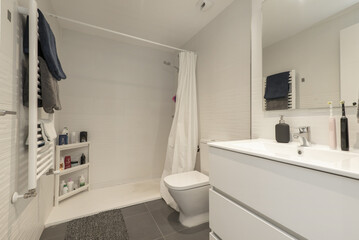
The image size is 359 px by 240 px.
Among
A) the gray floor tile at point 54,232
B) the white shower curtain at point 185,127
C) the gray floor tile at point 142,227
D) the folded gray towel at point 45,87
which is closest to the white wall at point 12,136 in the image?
the folded gray towel at point 45,87

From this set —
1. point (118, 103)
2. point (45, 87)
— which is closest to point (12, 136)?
point (45, 87)

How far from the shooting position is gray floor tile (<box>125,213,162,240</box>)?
137cm

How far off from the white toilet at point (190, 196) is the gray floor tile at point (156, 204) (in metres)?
0.36

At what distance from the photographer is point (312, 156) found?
89cm

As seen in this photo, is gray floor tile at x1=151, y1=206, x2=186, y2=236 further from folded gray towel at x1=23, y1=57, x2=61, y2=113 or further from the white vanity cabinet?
folded gray towel at x1=23, y1=57, x2=61, y2=113

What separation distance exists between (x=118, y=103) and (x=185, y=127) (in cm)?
113

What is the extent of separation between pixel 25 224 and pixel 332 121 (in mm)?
2032

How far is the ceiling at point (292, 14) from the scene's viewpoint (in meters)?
0.96

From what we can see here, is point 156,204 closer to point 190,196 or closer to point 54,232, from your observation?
point 190,196

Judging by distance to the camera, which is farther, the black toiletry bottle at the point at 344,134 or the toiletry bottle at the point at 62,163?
the toiletry bottle at the point at 62,163

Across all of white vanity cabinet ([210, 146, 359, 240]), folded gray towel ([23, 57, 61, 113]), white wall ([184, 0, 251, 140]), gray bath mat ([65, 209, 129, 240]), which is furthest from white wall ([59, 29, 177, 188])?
white vanity cabinet ([210, 146, 359, 240])

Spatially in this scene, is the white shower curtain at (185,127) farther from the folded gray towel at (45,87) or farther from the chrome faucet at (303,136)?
the folded gray towel at (45,87)

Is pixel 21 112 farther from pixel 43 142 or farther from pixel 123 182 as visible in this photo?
pixel 123 182

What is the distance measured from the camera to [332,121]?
2.87 feet
